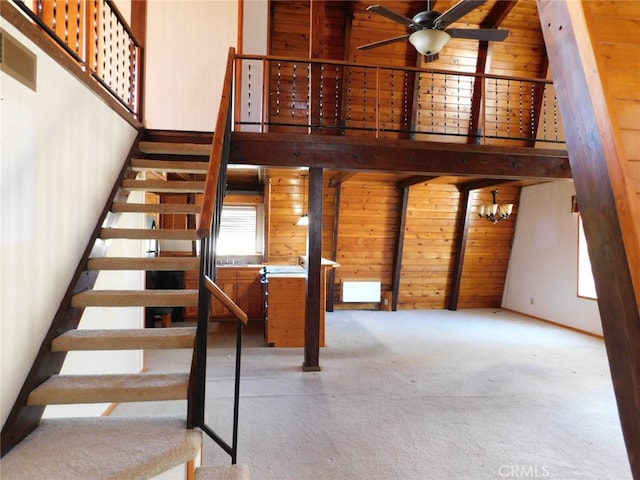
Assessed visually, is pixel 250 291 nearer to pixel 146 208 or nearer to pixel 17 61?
pixel 146 208

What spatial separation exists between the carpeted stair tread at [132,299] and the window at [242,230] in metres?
4.25

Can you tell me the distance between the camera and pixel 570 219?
5.84 meters

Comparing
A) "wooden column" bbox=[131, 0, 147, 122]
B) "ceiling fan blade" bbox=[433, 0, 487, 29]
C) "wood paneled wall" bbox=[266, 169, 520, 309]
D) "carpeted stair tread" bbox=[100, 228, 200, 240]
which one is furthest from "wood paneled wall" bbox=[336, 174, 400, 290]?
"carpeted stair tread" bbox=[100, 228, 200, 240]

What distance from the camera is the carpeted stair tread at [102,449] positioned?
1.38 m

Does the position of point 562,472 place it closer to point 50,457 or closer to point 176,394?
point 176,394

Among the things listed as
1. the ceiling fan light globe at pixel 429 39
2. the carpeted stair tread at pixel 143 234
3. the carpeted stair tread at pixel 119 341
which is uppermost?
the ceiling fan light globe at pixel 429 39

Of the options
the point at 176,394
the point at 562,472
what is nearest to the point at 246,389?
the point at 176,394

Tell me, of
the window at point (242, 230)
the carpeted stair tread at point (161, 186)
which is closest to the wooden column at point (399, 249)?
the window at point (242, 230)

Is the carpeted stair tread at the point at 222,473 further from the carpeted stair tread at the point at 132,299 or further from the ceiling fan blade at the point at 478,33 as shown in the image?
the ceiling fan blade at the point at 478,33

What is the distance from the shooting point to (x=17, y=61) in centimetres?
163

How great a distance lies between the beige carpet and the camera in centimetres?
222

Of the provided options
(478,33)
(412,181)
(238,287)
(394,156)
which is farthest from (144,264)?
(412,181)

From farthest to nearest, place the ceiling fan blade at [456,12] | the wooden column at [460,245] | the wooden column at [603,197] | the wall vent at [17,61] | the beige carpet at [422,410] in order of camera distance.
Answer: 1. the wooden column at [460,245]
2. the ceiling fan blade at [456,12]
3. the beige carpet at [422,410]
4. the wall vent at [17,61]
5. the wooden column at [603,197]

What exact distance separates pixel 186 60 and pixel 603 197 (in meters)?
4.77
